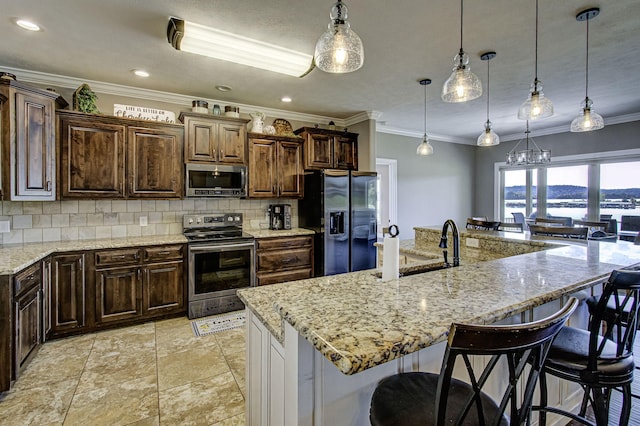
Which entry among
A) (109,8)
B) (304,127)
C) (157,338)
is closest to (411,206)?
(304,127)

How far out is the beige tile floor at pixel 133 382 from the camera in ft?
6.61

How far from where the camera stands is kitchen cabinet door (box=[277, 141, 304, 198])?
4363 millimetres

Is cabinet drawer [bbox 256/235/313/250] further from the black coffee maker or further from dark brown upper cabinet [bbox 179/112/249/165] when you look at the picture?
dark brown upper cabinet [bbox 179/112/249/165]

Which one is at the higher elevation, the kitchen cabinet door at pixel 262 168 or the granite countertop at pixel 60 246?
the kitchen cabinet door at pixel 262 168

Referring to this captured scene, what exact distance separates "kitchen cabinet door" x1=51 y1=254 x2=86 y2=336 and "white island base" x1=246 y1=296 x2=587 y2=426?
251cm

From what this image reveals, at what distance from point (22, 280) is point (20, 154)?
1176 mm

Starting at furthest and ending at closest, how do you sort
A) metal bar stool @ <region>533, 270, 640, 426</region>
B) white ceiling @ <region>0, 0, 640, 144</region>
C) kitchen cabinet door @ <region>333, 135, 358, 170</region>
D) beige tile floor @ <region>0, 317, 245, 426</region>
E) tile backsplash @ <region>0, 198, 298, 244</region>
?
1. kitchen cabinet door @ <region>333, 135, 358, 170</region>
2. tile backsplash @ <region>0, 198, 298, 244</region>
3. white ceiling @ <region>0, 0, 640, 144</region>
4. beige tile floor @ <region>0, 317, 245, 426</region>
5. metal bar stool @ <region>533, 270, 640, 426</region>

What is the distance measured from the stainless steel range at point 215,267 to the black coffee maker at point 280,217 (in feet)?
1.90

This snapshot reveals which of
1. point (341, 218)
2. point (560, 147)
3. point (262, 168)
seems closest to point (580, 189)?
point (560, 147)

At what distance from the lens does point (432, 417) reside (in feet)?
3.22

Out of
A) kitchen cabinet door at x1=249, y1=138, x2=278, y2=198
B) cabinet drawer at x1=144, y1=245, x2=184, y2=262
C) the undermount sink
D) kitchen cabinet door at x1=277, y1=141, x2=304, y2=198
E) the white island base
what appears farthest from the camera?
kitchen cabinet door at x1=277, y1=141, x2=304, y2=198

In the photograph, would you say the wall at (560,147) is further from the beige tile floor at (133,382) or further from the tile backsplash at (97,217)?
the beige tile floor at (133,382)

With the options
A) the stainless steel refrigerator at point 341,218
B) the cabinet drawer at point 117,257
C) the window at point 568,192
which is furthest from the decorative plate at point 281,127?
the window at point 568,192

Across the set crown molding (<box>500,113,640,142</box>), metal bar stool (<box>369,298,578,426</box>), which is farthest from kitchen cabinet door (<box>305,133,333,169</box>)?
crown molding (<box>500,113,640,142</box>)
